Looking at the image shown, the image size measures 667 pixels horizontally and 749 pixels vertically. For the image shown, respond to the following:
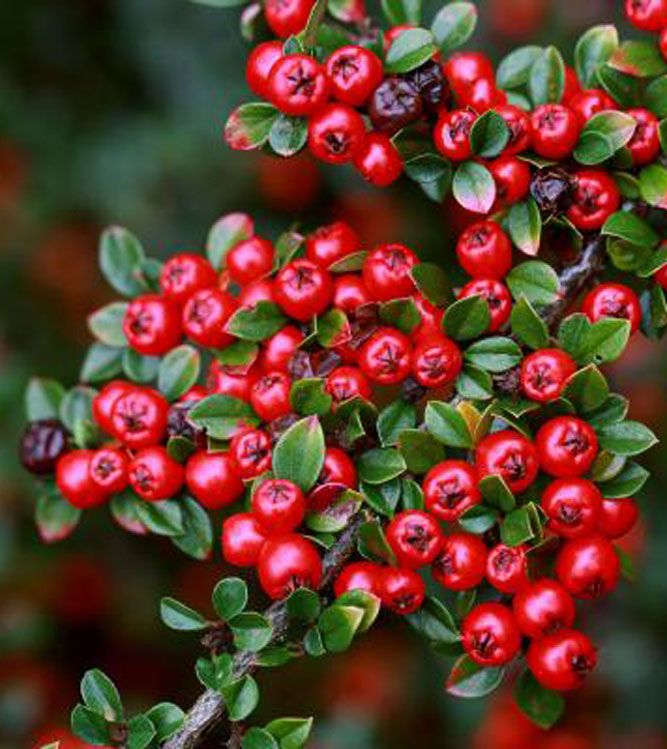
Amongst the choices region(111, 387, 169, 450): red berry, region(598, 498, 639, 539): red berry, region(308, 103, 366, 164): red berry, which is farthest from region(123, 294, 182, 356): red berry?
region(598, 498, 639, 539): red berry

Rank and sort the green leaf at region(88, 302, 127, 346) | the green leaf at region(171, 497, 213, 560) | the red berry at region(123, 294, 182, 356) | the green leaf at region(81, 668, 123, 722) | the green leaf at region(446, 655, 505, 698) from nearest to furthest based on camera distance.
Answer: the green leaf at region(81, 668, 123, 722) → the green leaf at region(446, 655, 505, 698) → the green leaf at region(171, 497, 213, 560) → the red berry at region(123, 294, 182, 356) → the green leaf at region(88, 302, 127, 346)

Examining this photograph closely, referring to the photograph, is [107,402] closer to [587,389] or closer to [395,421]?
[395,421]

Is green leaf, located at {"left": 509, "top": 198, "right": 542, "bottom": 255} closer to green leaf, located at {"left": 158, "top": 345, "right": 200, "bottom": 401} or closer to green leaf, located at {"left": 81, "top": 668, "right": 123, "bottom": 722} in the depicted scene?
green leaf, located at {"left": 158, "top": 345, "right": 200, "bottom": 401}

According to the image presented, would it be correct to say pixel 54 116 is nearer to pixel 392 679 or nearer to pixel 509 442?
pixel 392 679

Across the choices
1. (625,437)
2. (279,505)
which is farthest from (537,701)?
(279,505)

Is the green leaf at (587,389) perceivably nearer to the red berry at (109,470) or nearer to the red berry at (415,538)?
the red berry at (415,538)

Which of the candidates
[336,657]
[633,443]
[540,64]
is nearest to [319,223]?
[336,657]

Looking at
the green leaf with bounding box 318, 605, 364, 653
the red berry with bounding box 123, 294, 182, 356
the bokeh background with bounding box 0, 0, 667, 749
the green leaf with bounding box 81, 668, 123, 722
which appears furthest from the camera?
the bokeh background with bounding box 0, 0, 667, 749

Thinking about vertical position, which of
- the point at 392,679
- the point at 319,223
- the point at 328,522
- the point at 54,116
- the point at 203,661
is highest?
the point at 328,522

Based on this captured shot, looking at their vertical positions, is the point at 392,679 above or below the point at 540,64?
below
